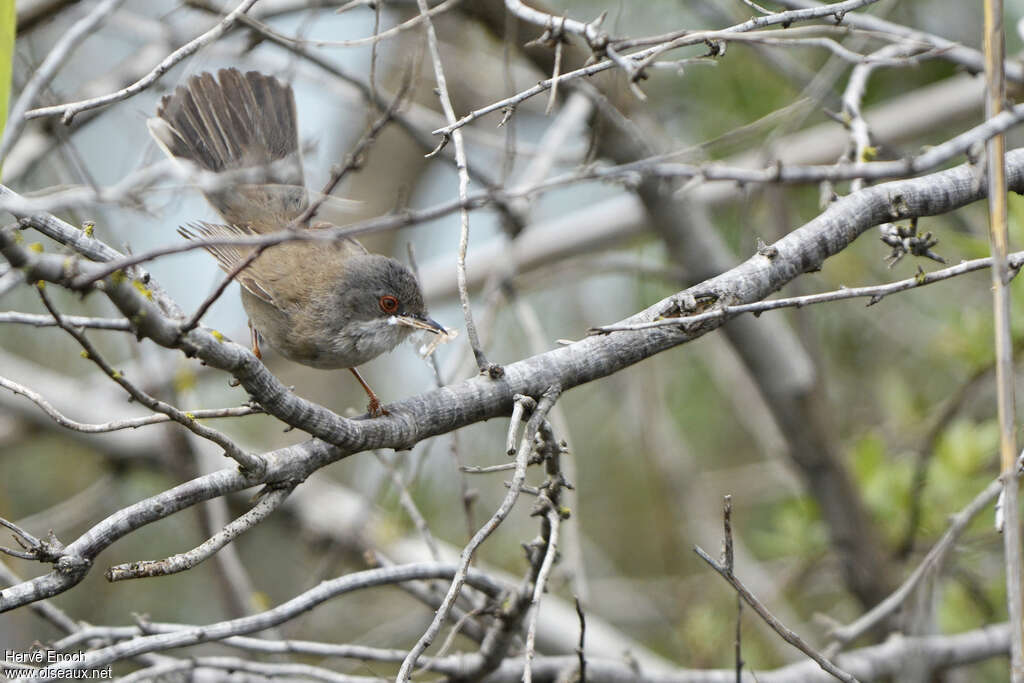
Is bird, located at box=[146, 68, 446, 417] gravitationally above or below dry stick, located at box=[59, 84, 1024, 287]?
above

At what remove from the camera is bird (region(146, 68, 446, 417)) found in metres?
3.52

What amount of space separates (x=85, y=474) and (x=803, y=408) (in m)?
5.65

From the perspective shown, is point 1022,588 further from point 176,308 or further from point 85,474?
point 85,474

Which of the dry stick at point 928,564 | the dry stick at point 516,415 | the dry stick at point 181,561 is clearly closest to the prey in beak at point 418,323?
the dry stick at point 516,415

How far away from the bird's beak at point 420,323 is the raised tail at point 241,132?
2.25 ft

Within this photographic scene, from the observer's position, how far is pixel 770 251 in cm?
244

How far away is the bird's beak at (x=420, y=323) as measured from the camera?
3.67 m

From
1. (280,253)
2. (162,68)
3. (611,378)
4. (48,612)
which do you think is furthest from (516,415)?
(611,378)

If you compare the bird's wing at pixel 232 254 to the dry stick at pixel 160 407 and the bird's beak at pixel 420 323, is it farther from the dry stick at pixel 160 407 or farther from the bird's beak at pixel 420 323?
the dry stick at pixel 160 407

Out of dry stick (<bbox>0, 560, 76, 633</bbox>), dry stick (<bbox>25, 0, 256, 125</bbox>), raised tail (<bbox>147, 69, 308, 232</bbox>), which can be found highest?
raised tail (<bbox>147, 69, 308, 232</bbox>)

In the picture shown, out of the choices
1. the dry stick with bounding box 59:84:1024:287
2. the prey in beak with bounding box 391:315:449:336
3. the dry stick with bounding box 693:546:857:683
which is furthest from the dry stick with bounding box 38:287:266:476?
the prey in beak with bounding box 391:315:449:336

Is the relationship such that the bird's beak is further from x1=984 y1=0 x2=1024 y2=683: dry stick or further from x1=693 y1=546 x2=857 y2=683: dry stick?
x1=984 y1=0 x2=1024 y2=683: dry stick

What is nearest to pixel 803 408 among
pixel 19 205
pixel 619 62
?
pixel 619 62

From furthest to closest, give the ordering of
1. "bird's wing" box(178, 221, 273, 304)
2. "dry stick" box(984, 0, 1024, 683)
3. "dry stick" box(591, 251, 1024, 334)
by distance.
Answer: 1. "bird's wing" box(178, 221, 273, 304)
2. "dry stick" box(591, 251, 1024, 334)
3. "dry stick" box(984, 0, 1024, 683)
